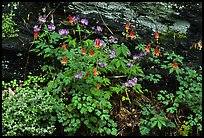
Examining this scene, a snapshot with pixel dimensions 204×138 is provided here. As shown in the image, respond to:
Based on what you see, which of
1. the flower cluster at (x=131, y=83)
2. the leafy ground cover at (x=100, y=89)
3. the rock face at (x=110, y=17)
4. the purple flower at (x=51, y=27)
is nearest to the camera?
the leafy ground cover at (x=100, y=89)

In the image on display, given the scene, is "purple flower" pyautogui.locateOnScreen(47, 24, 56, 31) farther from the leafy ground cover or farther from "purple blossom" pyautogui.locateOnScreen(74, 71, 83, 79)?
"purple blossom" pyautogui.locateOnScreen(74, 71, 83, 79)


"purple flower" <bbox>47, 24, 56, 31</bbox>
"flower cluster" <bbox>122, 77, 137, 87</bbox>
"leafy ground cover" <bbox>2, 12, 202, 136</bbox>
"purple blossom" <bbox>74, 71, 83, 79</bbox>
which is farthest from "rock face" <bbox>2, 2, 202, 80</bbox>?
"purple blossom" <bbox>74, 71, 83, 79</bbox>

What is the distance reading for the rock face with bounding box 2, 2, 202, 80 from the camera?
14.4 feet

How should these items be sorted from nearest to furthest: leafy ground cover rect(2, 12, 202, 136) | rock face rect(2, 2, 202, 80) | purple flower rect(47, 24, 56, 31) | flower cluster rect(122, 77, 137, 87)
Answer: leafy ground cover rect(2, 12, 202, 136) → flower cluster rect(122, 77, 137, 87) → purple flower rect(47, 24, 56, 31) → rock face rect(2, 2, 202, 80)

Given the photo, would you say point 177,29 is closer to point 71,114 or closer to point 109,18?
point 109,18

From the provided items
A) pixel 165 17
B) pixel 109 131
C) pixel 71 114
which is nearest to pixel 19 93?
pixel 71 114

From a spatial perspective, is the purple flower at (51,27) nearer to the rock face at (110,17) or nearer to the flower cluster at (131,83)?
the rock face at (110,17)

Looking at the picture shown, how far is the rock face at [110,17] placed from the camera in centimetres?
439

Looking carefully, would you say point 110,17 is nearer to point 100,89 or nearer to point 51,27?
point 51,27

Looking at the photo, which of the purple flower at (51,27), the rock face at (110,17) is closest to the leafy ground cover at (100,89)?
the purple flower at (51,27)

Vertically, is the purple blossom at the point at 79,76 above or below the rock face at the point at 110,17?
below

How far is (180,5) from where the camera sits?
4.91 meters

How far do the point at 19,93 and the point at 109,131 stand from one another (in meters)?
1.00

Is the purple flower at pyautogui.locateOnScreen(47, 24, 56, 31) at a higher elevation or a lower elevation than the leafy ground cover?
higher
